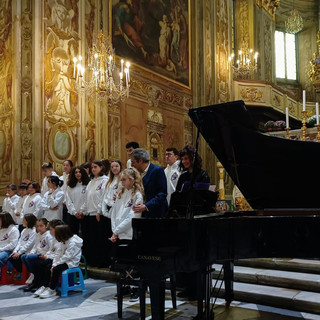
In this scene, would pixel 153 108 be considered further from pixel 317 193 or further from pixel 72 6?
pixel 317 193

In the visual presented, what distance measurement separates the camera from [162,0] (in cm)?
1367

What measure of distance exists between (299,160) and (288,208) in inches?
22.3

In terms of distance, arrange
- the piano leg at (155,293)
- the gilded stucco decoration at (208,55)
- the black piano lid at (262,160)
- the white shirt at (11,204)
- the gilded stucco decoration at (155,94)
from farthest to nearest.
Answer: the gilded stucco decoration at (208,55) < the gilded stucco decoration at (155,94) < the white shirt at (11,204) < the black piano lid at (262,160) < the piano leg at (155,293)

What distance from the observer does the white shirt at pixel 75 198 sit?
275 inches

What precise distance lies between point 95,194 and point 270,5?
1649 centimetres

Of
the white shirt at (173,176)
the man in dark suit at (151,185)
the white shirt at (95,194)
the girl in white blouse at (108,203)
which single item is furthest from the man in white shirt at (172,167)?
the man in dark suit at (151,185)

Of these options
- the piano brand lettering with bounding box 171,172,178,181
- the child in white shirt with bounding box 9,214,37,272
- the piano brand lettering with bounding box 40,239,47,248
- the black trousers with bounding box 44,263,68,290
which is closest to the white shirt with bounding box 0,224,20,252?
the child in white shirt with bounding box 9,214,37,272

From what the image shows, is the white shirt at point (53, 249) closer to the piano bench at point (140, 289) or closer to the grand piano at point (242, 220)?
the piano bench at point (140, 289)

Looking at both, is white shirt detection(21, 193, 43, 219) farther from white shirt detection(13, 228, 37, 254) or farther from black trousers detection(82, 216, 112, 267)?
black trousers detection(82, 216, 112, 267)

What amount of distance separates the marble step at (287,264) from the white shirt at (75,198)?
8.43 feet

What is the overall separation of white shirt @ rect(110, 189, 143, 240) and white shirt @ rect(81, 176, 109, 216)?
136 cm

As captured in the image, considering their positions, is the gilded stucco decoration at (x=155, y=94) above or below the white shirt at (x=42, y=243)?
above

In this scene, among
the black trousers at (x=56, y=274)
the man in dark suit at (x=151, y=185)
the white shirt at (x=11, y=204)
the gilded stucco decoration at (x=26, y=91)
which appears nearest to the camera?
the man in dark suit at (x=151, y=185)

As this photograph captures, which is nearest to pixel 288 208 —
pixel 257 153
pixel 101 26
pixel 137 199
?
pixel 257 153
